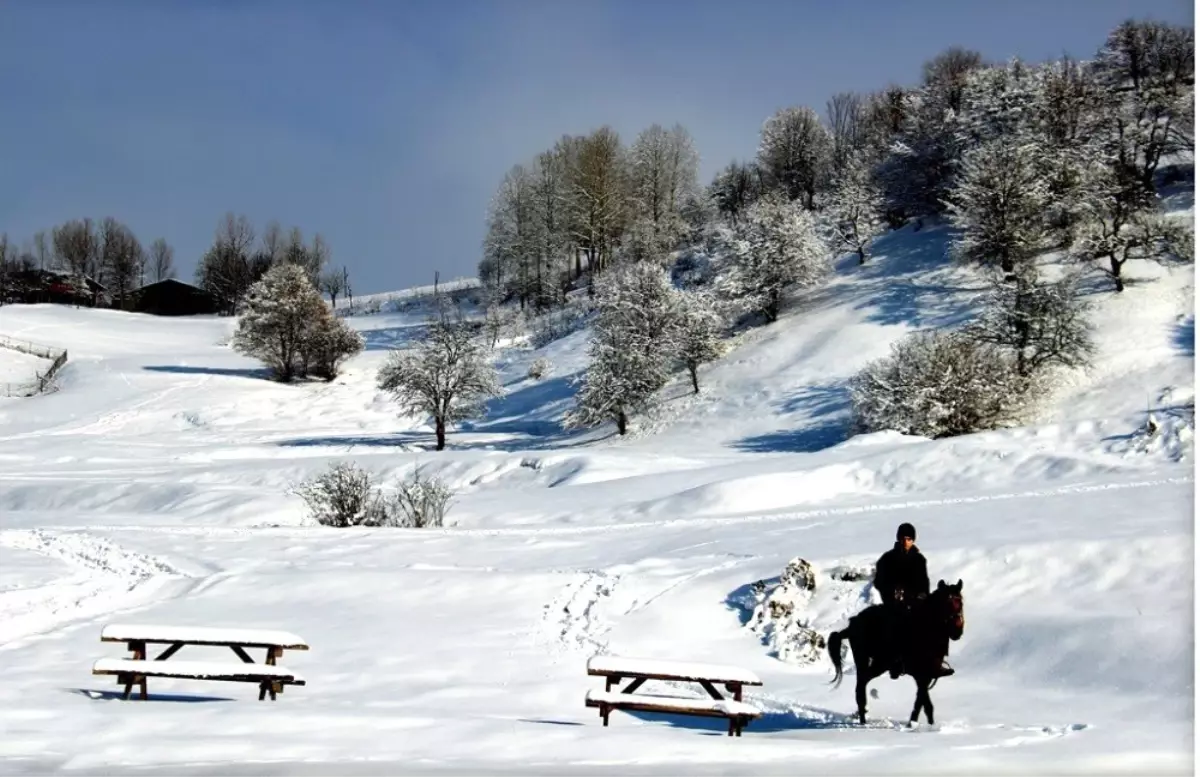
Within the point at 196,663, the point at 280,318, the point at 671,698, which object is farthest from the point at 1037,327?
the point at 280,318

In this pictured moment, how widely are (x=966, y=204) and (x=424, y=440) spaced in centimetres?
2529

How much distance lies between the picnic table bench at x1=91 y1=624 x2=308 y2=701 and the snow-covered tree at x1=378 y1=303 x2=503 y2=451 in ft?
104

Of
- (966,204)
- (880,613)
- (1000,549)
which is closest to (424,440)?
(966,204)

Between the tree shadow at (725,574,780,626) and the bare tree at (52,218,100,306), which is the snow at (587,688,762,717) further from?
the bare tree at (52,218,100,306)

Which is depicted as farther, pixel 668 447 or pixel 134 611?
pixel 668 447

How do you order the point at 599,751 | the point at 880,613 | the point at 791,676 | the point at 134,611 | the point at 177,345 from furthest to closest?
the point at 177,345 → the point at 134,611 → the point at 791,676 → the point at 880,613 → the point at 599,751

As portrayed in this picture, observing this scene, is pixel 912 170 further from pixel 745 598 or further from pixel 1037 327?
pixel 745 598

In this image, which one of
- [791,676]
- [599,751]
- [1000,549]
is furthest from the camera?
[1000,549]

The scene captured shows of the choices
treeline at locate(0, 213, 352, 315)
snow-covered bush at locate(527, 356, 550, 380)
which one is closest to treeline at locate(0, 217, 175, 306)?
treeline at locate(0, 213, 352, 315)

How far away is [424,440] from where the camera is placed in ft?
151

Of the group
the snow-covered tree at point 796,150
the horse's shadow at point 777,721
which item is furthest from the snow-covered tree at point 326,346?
the horse's shadow at point 777,721

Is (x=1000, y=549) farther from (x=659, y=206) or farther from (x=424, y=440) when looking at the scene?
(x=659, y=206)

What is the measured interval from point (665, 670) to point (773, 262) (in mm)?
42084

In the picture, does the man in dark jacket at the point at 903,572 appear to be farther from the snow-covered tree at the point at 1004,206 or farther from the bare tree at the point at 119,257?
the bare tree at the point at 119,257
